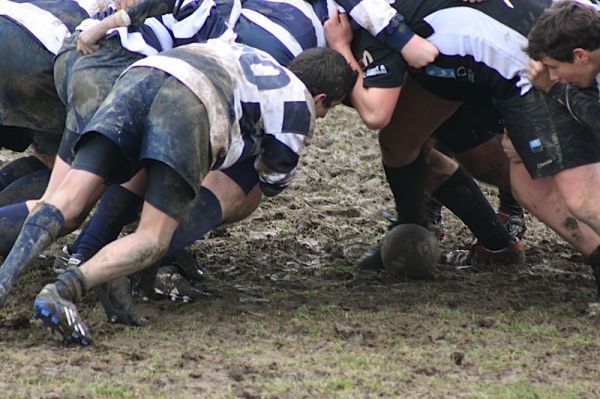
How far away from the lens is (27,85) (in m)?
6.55

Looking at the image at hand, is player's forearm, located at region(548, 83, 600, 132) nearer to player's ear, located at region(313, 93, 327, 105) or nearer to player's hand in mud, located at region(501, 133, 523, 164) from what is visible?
player's hand in mud, located at region(501, 133, 523, 164)

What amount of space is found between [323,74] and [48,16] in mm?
1602

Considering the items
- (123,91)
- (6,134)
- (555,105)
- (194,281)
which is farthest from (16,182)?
(555,105)

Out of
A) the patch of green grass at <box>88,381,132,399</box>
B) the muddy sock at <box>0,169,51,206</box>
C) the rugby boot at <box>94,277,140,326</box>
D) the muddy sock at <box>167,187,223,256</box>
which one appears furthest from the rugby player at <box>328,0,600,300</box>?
the patch of green grass at <box>88,381,132,399</box>

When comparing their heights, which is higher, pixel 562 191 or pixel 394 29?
pixel 394 29

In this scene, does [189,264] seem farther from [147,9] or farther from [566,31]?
[566,31]

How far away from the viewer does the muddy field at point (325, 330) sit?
4.80 meters

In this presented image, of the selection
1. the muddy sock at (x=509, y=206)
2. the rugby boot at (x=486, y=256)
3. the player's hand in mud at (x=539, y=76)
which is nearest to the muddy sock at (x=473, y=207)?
the rugby boot at (x=486, y=256)

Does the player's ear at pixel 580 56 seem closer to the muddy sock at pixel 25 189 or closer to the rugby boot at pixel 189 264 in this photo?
the rugby boot at pixel 189 264

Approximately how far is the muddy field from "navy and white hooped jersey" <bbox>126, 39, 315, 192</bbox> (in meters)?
0.78

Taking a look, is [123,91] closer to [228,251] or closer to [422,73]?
[422,73]

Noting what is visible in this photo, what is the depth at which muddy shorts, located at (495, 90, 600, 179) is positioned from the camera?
6.07 meters

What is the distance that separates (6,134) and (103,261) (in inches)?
76.3

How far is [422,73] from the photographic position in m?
6.38
